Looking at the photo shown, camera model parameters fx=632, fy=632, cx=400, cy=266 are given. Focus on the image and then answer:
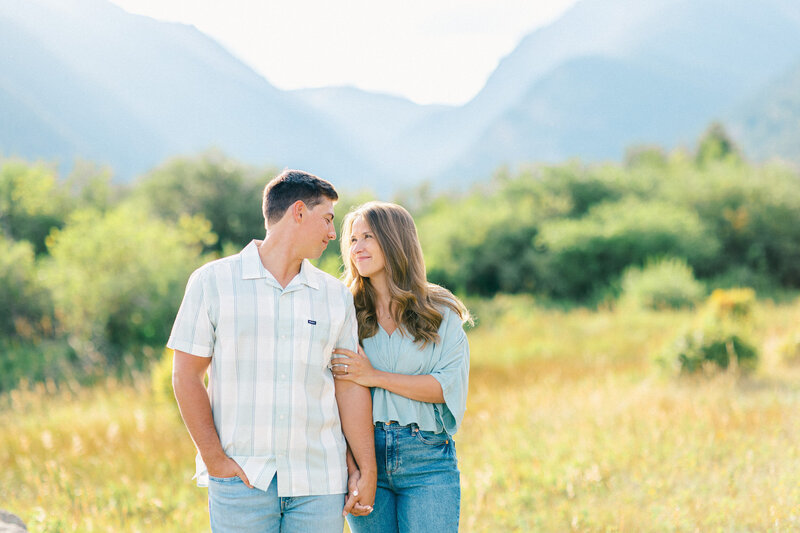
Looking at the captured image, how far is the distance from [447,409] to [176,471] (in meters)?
4.59

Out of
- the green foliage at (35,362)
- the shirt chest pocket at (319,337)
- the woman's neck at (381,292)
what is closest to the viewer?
the shirt chest pocket at (319,337)

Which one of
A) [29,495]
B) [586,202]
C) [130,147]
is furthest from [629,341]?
[130,147]

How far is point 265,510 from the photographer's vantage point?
227cm

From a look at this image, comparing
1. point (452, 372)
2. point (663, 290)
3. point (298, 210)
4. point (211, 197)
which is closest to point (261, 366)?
point (298, 210)

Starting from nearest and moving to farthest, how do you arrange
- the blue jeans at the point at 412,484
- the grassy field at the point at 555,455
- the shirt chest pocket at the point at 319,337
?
the shirt chest pocket at the point at 319,337 → the blue jeans at the point at 412,484 → the grassy field at the point at 555,455

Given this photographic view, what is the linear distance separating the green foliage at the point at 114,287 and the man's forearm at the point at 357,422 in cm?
1310

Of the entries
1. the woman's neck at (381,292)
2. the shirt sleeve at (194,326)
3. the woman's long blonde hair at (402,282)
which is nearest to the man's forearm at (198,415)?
the shirt sleeve at (194,326)

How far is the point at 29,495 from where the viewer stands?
5.74 m

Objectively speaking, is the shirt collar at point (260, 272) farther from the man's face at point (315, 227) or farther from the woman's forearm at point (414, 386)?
the woman's forearm at point (414, 386)

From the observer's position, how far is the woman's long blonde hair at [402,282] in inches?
108

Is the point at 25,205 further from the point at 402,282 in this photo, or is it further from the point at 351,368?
the point at 351,368

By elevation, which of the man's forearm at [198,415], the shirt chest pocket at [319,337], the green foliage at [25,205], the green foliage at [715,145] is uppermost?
the green foliage at [715,145]

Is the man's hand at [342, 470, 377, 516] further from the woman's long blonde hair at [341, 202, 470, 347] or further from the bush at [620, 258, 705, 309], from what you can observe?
the bush at [620, 258, 705, 309]

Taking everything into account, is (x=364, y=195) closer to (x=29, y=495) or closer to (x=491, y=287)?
(x=491, y=287)
